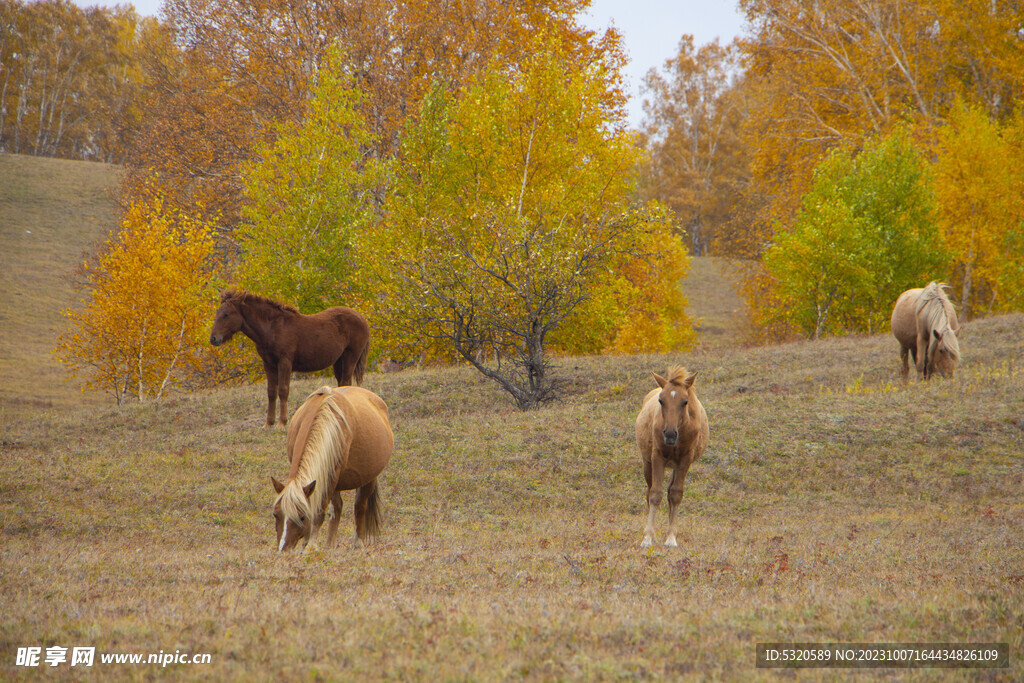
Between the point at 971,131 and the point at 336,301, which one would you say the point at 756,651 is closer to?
the point at 336,301

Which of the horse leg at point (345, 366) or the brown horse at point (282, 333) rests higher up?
the brown horse at point (282, 333)

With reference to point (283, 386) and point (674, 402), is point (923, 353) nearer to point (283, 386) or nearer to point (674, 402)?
point (674, 402)

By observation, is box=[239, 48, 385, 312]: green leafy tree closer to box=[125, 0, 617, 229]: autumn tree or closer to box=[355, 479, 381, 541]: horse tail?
box=[125, 0, 617, 229]: autumn tree

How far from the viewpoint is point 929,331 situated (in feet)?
58.3

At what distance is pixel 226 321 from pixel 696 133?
54.9 m

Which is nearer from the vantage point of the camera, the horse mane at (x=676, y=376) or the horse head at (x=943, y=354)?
the horse mane at (x=676, y=376)

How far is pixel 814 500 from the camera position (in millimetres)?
12164

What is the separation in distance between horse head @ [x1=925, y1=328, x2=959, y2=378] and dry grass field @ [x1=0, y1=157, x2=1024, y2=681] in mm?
692

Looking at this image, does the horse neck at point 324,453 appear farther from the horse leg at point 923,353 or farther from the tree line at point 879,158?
the tree line at point 879,158

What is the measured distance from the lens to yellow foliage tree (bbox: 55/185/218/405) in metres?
25.6

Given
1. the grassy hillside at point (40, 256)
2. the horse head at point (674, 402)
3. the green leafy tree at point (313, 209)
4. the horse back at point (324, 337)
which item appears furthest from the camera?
the grassy hillside at point (40, 256)

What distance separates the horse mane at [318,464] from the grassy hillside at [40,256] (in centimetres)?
2146

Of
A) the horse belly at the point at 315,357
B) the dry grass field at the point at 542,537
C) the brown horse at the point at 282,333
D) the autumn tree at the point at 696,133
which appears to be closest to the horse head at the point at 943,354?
the dry grass field at the point at 542,537

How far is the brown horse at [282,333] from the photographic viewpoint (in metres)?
16.2
